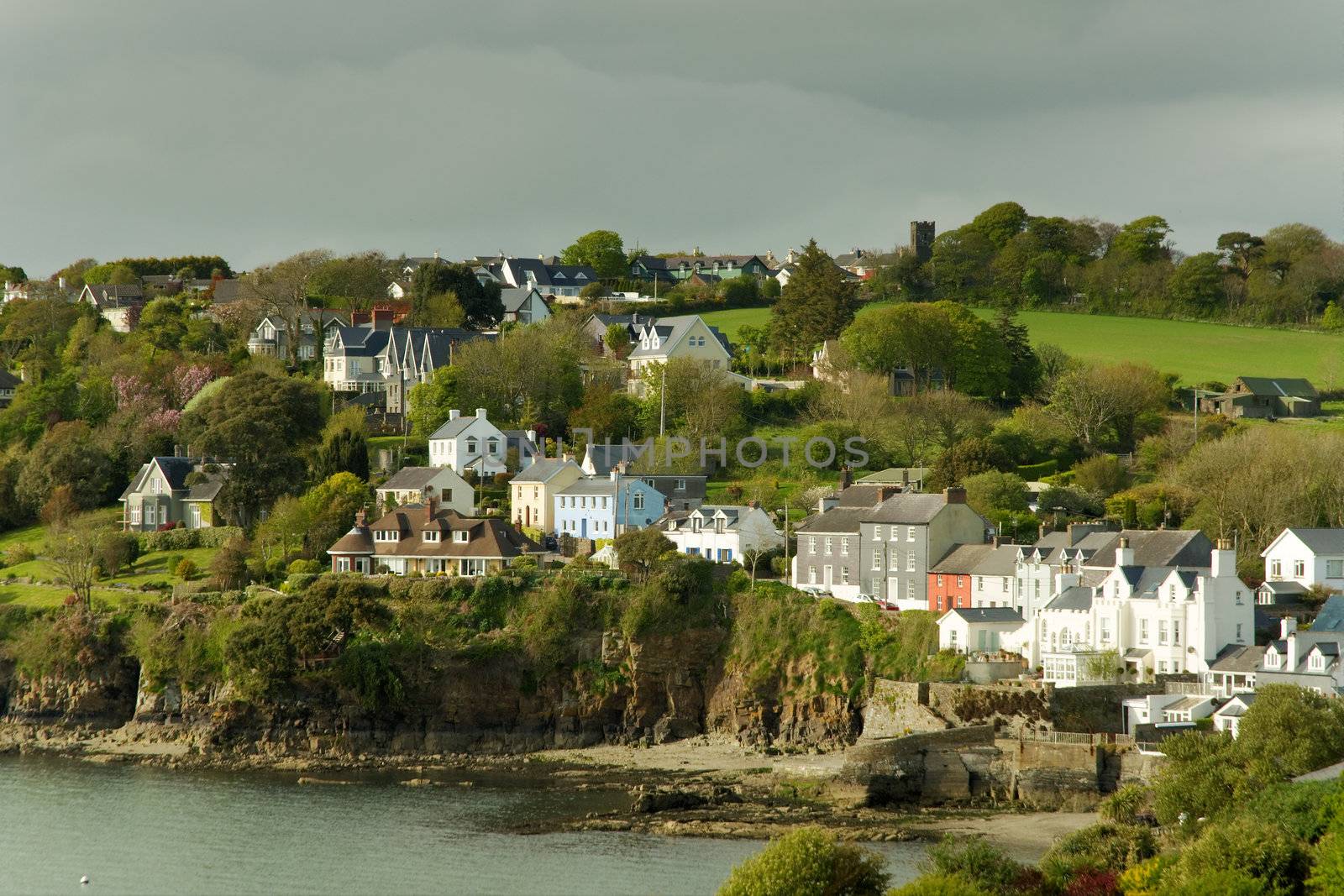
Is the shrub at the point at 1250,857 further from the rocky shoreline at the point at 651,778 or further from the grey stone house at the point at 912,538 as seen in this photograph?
the grey stone house at the point at 912,538

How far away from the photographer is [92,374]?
99688 millimetres

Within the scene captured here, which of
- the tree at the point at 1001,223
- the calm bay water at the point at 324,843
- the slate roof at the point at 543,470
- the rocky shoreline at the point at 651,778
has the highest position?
the tree at the point at 1001,223

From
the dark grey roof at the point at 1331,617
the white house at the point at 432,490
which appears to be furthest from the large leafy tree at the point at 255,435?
the dark grey roof at the point at 1331,617

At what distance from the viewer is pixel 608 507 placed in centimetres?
7256

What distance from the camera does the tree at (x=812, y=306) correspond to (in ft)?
311

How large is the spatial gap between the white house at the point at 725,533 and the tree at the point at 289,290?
39427 mm

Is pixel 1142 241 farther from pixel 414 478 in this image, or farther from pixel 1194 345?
pixel 414 478

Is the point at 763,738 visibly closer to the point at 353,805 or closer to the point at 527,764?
the point at 527,764

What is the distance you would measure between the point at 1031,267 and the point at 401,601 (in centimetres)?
5670

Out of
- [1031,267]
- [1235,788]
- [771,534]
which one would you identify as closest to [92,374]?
[771,534]

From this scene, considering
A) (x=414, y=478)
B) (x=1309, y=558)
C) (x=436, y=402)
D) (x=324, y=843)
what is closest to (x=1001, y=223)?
(x=436, y=402)

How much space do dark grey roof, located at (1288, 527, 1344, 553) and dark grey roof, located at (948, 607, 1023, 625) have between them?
Answer: 30.7 feet

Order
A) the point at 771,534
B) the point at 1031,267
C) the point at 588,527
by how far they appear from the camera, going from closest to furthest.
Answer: the point at 771,534 < the point at 588,527 < the point at 1031,267

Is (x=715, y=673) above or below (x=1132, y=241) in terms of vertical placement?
below
